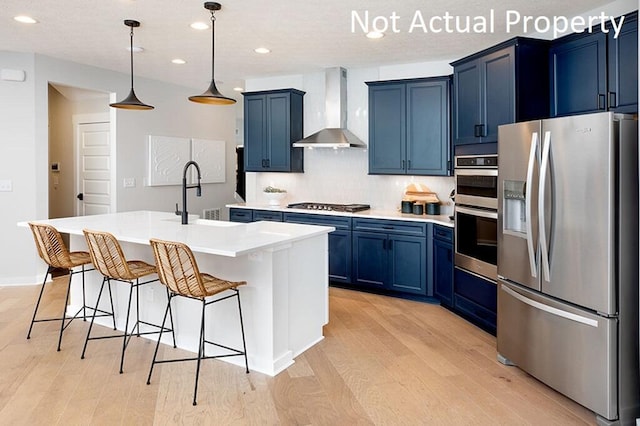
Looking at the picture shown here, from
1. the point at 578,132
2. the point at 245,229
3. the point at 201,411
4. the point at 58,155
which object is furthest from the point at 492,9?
the point at 58,155

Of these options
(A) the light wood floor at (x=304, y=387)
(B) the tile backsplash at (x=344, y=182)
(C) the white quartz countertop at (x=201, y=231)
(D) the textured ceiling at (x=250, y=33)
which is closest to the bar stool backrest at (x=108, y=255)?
(C) the white quartz countertop at (x=201, y=231)

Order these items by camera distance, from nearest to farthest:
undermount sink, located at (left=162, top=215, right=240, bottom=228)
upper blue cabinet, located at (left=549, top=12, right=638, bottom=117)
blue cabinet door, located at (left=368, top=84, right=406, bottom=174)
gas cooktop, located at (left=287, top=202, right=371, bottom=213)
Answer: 1. upper blue cabinet, located at (left=549, top=12, right=638, bottom=117)
2. undermount sink, located at (left=162, top=215, right=240, bottom=228)
3. blue cabinet door, located at (left=368, top=84, right=406, bottom=174)
4. gas cooktop, located at (left=287, top=202, right=371, bottom=213)

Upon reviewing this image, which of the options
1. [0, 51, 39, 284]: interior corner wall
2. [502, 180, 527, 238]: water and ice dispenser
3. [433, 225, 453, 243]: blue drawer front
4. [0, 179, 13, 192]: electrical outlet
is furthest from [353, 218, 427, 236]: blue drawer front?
[0, 179, 13, 192]: electrical outlet

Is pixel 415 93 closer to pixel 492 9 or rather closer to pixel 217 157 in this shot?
pixel 492 9

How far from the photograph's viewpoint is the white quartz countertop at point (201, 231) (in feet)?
9.34

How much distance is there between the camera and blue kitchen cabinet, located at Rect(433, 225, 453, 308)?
4535 mm

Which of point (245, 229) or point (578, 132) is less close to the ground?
point (578, 132)

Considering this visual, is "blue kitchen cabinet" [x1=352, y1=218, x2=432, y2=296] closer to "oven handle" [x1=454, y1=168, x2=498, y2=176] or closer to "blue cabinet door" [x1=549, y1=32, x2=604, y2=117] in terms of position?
"oven handle" [x1=454, y1=168, x2=498, y2=176]

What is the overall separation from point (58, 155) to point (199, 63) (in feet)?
9.58

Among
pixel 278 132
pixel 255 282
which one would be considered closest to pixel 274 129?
Answer: pixel 278 132

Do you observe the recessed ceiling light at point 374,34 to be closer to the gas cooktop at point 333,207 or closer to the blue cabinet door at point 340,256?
the gas cooktop at point 333,207

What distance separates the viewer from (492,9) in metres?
3.78

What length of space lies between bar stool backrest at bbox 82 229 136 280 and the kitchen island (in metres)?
0.10

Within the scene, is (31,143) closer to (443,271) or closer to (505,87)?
(443,271)
